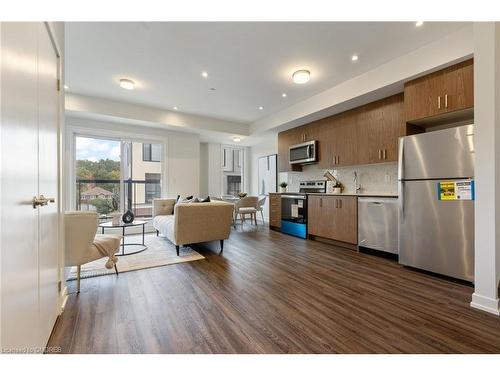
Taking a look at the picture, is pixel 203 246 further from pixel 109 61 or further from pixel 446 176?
pixel 446 176

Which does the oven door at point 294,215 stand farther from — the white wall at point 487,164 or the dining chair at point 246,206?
the white wall at point 487,164

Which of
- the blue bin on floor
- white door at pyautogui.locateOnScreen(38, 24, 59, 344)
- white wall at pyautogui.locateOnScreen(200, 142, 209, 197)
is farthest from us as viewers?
white wall at pyautogui.locateOnScreen(200, 142, 209, 197)

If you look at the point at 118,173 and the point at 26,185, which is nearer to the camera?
the point at 26,185

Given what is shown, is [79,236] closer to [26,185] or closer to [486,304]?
[26,185]

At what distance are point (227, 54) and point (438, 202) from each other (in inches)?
121

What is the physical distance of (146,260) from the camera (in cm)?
319

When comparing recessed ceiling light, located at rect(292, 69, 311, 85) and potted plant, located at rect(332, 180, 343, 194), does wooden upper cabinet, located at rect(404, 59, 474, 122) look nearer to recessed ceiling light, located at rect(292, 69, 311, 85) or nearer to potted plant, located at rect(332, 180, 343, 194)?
recessed ceiling light, located at rect(292, 69, 311, 85)

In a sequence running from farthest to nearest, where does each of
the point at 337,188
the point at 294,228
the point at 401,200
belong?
the point at 294,228
the point at 337,188
the point at 401,200

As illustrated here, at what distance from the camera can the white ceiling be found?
2.38m

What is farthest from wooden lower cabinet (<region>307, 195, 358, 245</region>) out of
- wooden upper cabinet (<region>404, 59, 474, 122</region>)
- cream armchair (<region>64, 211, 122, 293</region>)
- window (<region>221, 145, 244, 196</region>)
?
window (<region>221, 145, 244, 196</region>)

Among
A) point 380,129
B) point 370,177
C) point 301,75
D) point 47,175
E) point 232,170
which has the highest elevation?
point 301,75

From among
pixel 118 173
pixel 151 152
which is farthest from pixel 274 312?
pixel 151 152

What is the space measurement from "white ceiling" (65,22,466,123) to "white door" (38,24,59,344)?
115 centimetres
